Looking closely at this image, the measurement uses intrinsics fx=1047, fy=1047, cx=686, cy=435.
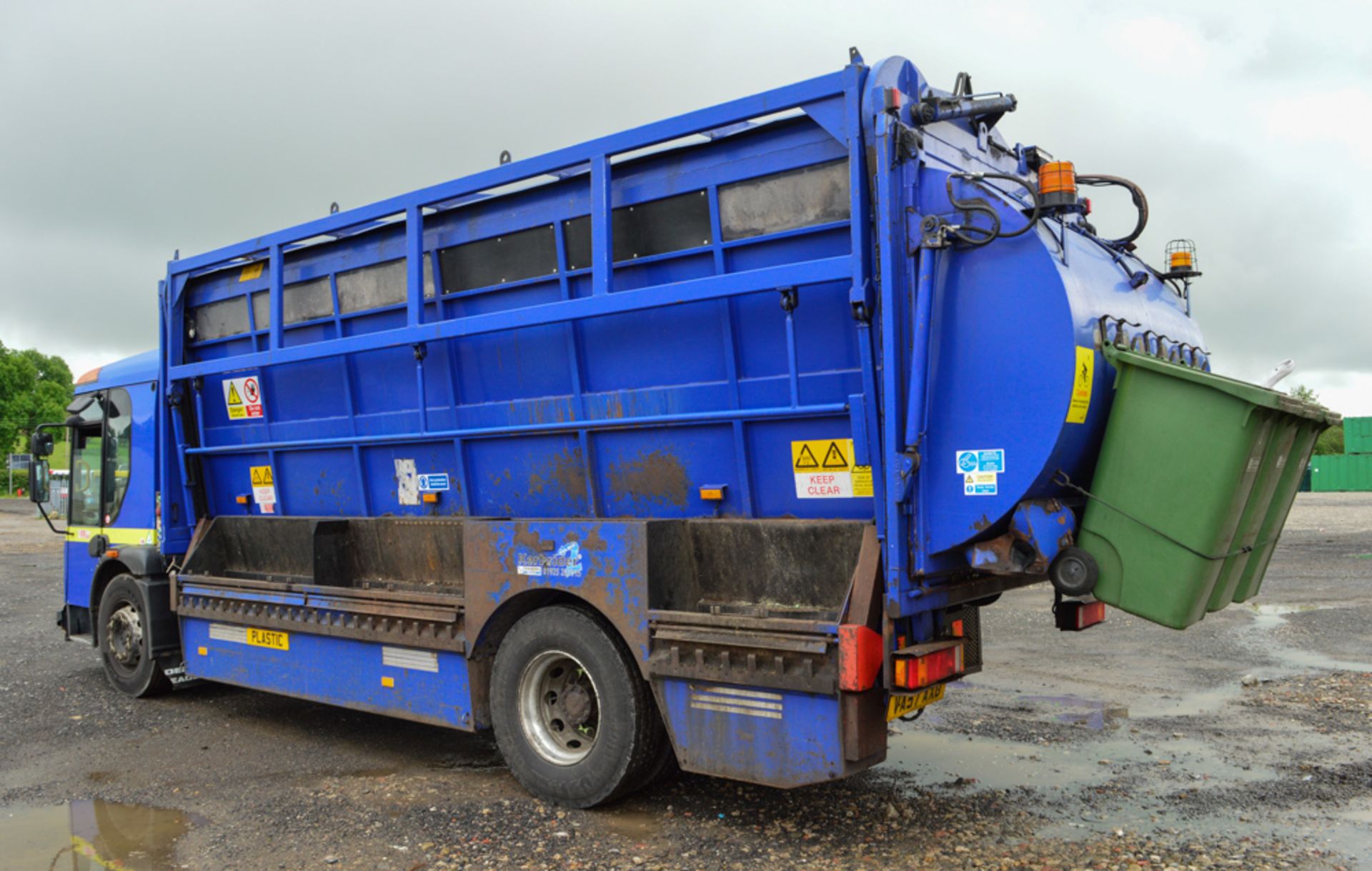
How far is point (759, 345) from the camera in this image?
494 cm

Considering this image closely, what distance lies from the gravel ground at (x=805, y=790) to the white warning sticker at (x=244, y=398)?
2.23 metres

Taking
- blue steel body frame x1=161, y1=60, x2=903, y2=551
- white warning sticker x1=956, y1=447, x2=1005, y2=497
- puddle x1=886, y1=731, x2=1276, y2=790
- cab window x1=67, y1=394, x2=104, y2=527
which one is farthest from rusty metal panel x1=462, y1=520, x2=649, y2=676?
cab window x1=67, y1=394, x2=104, y2=527

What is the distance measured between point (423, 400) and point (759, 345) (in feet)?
7.93

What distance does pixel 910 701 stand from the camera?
4.75 meters

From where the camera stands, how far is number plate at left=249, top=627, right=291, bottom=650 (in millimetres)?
6977

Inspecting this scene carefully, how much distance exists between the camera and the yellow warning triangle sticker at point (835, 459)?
184 inches

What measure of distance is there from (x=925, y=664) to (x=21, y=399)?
79.6 metres

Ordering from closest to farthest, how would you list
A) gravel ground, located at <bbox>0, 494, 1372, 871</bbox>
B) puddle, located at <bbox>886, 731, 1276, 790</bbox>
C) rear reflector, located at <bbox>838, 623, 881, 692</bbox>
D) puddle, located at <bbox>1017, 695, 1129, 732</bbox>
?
rear reflector, located at <bbox>838, 623, 881, 692</bbox> < gravel ground, located at <bbox>0, 494, 1372, 871</bbox> < puddle, located at <bbox>886, 731, 1276, 790</bbox> < puddle, located at <bbox>1017, 695, 1129, 732</bbox>

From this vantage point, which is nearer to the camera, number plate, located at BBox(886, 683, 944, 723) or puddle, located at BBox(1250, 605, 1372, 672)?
number plate, located at BBox(886, 683, 944, 723)

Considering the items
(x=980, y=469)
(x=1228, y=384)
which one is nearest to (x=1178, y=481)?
(x=1228, y=384)

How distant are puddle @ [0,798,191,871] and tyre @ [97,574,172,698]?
2588mm

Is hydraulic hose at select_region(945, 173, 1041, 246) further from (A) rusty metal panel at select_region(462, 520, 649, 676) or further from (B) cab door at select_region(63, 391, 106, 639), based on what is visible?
(B) cab door at select_region(63, 391, 106, 639)

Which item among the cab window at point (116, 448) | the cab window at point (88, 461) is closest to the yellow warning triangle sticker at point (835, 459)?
the cab window at point (116, 448)

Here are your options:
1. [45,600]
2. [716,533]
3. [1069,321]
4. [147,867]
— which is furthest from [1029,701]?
[45,600]
